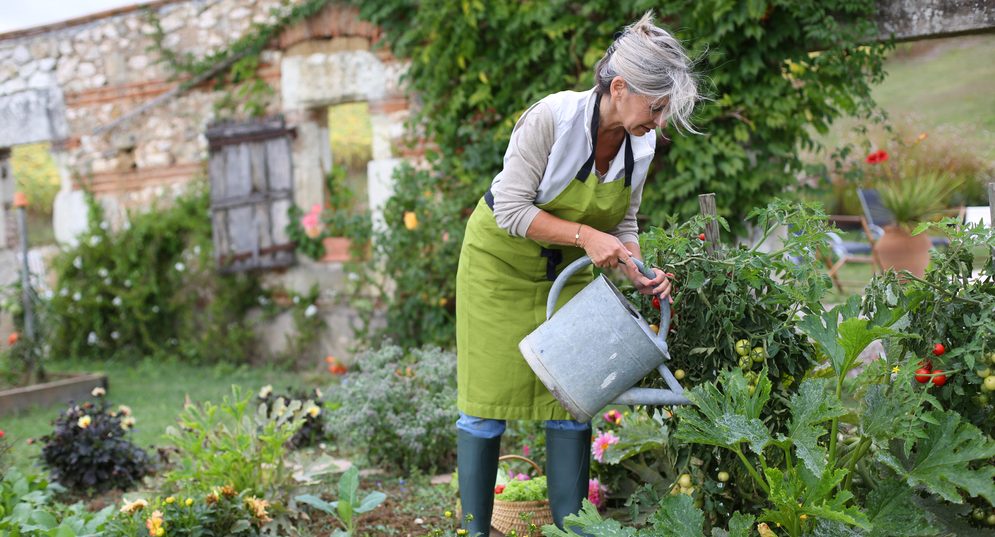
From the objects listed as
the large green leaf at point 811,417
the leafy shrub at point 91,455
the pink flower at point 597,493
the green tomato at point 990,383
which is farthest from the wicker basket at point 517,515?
the leafy shrub at point 91,455

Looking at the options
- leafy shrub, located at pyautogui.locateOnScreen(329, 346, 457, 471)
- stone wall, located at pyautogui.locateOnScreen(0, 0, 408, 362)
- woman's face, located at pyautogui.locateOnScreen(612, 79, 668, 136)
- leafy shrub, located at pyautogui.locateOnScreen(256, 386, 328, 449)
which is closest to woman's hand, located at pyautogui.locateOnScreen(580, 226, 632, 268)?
woman's face, located at pyautogui.locateOnScreen(612, 79, 668, 136)

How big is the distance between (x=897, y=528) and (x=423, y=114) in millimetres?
4329

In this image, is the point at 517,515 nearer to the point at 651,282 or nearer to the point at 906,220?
the point at 651,282

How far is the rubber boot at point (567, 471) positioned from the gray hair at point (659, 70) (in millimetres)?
873

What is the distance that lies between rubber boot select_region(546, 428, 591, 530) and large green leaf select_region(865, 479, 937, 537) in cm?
71

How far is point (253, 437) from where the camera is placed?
313cm

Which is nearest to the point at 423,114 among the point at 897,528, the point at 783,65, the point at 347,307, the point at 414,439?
the point at 347,307

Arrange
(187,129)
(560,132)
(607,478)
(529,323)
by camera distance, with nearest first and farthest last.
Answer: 1. (560,132)
2. (529,323)
3. (607,478)
4. (187,129)

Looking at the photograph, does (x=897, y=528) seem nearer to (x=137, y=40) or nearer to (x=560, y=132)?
(x=560, y=132)

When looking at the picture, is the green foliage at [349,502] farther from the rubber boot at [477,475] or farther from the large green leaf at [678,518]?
the large green leaf at [678,518]

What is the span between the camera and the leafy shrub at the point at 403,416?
364 centimetres

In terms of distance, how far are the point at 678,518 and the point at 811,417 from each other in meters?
0.37

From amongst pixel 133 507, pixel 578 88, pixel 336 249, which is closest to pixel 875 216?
pixel 578 88

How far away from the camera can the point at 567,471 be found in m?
2.41
